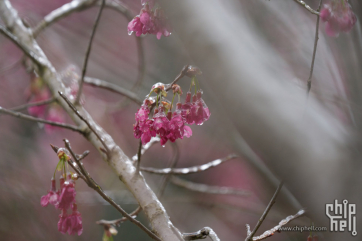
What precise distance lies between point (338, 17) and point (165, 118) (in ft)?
1.15

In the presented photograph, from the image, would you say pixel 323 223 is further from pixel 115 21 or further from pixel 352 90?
pixel 115 21

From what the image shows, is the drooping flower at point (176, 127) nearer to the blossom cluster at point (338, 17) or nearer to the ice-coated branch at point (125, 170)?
the ice-coated branch at point (125, 170)

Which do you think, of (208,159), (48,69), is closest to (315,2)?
(48,69)

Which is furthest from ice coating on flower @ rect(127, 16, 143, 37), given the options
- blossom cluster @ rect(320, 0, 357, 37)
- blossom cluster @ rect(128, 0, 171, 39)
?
blossom cluster @ rect(320, 0, 357, 37)

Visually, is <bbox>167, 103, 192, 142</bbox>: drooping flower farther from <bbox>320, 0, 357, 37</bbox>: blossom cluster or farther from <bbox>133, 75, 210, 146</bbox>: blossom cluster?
<bbox>320, 0, 357, 37</bbox>: blossom cluster

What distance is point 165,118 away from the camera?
463 mm

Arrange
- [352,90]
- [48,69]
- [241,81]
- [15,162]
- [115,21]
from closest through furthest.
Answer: [241,81] < [352,90] < [48,69] < [15,162] < [115,21]

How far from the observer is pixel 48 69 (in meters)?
0.75

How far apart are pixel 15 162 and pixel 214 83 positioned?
181 centimetres

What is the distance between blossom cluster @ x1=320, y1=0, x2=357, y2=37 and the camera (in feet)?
1.64

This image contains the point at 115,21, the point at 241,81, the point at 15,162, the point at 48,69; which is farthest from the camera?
the point at 115,21

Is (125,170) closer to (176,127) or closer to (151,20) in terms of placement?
(176,127)

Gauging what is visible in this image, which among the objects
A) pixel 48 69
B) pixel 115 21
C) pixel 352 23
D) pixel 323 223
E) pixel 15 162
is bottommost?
pixel 323 223

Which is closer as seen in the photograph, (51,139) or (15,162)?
(15,162)
